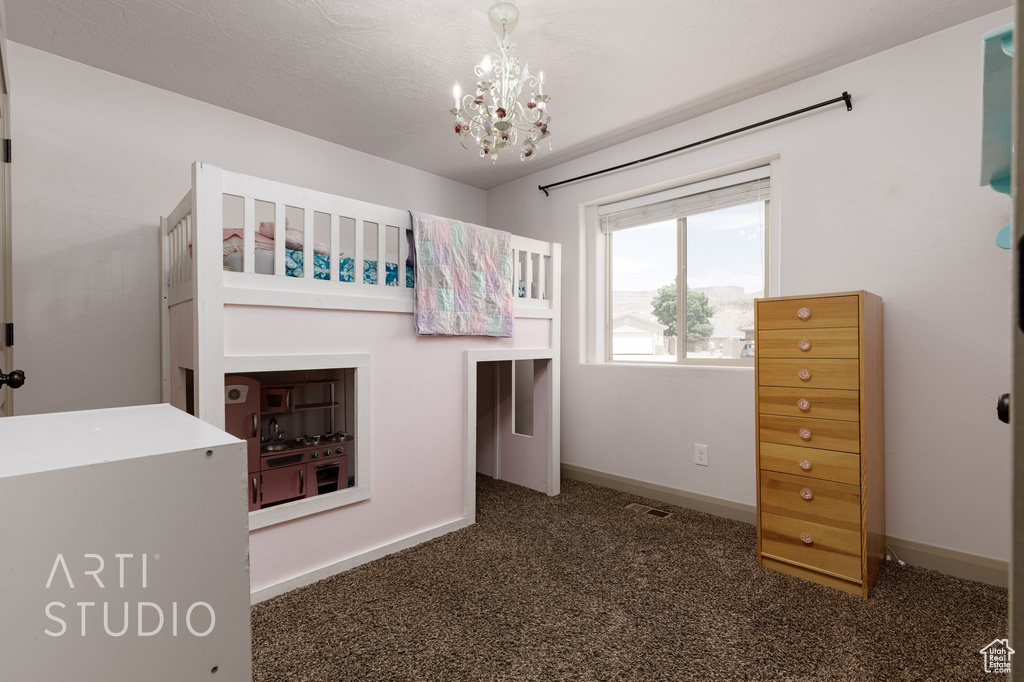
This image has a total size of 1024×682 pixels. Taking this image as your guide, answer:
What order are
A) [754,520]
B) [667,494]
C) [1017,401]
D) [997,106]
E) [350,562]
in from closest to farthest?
[1017,401], [997,106], [350,562], [754,520], [667,494]

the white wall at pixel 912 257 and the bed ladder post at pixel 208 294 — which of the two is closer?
the bed ladder post at pixel 208 294

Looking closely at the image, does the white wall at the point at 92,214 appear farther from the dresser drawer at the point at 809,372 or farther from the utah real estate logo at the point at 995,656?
the utah real estate logo at the point at 995,656

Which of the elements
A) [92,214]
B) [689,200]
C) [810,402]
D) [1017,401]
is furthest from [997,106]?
[92,214]

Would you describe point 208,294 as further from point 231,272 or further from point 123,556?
point 123,556

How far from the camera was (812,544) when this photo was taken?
189 cm

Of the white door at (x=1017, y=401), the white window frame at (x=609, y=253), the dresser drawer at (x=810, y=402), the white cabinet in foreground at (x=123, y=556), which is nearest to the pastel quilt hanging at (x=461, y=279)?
the white window frame at (x=609, y=253)

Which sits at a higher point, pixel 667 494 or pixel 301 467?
pixel 301 467

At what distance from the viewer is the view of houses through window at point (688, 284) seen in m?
2.71

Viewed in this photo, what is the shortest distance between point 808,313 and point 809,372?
0.76ft

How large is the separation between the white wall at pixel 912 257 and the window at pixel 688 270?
0.19 metres

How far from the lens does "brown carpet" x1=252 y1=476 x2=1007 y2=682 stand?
1404mm

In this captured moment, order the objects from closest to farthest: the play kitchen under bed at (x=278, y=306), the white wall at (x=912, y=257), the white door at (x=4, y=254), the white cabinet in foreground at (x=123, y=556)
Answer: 1. the white cabinet in foreground at (x=123, y=556)
2. the white door at (x=4, y=254)
3. the play kitchen under bed at (x=278, y=306)
4. the white wall at (x=912, y=257)

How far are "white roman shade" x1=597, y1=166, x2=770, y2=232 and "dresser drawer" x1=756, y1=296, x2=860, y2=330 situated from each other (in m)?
0.92

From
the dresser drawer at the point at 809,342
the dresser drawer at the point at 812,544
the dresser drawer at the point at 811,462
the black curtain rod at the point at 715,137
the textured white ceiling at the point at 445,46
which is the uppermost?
the textured white ceiling at the point at 445,46
